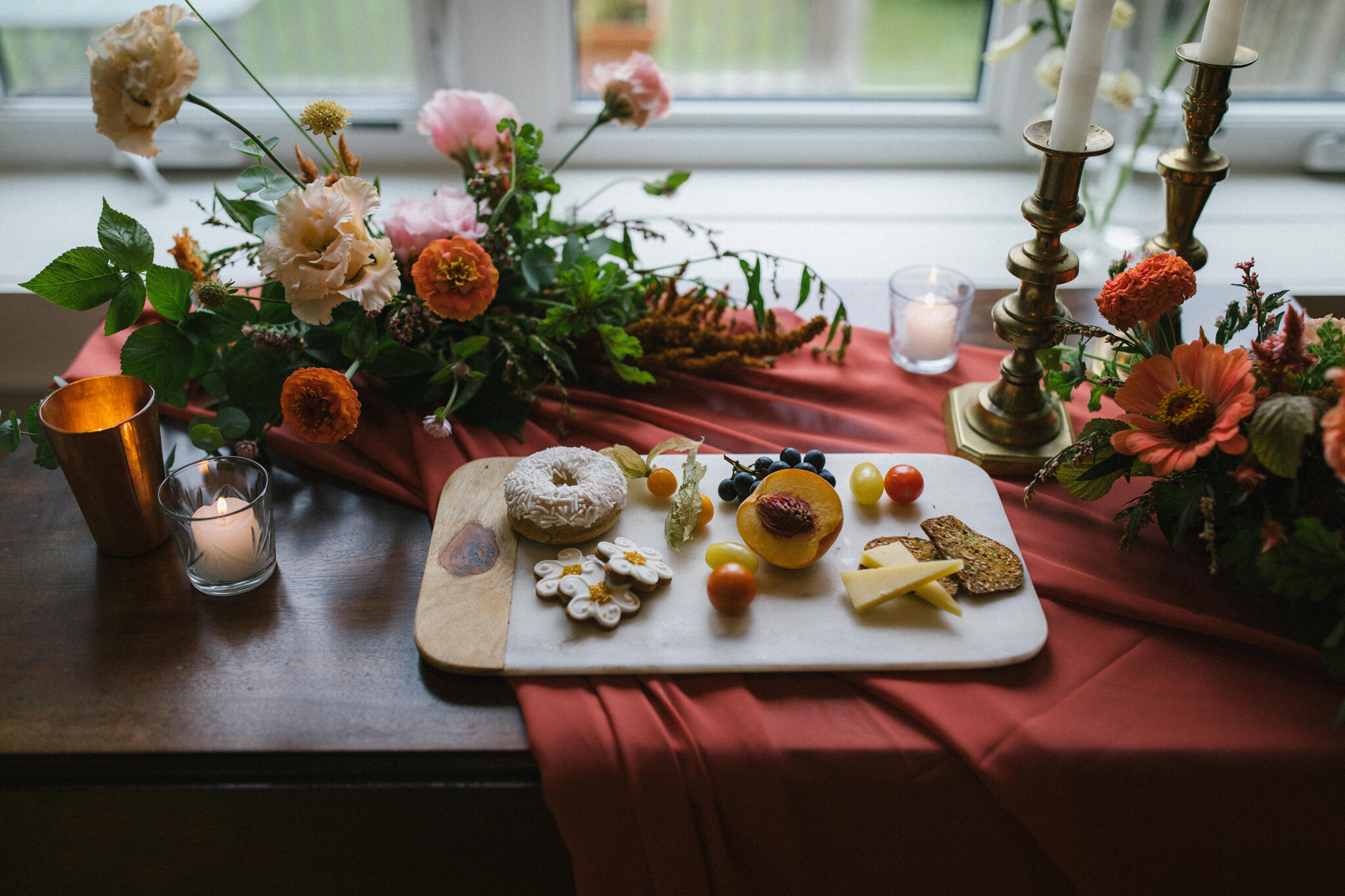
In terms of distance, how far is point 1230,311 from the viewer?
2.92 ft

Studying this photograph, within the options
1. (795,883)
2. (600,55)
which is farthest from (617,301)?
(600,55)

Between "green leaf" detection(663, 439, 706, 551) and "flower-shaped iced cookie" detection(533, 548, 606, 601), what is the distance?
8cm

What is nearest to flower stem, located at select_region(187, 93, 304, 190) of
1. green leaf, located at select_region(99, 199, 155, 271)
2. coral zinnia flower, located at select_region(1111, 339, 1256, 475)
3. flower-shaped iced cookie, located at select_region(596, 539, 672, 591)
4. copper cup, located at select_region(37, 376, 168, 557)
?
green leaf, located at select_region(99, 199, 155, 271)

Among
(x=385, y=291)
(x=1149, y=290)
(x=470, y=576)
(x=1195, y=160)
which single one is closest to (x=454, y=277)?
(x=385, y=291)

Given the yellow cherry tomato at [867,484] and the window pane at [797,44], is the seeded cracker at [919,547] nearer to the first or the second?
the yellow cherry tomato at [867,484]

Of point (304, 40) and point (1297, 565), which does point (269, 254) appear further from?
point (304, 40)

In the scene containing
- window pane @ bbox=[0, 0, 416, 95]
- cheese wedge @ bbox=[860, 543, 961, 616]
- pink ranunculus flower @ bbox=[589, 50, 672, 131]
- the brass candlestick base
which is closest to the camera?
cheese wedge @ bbox=[860, 543, 961, 616]

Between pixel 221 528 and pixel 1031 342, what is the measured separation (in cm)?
80

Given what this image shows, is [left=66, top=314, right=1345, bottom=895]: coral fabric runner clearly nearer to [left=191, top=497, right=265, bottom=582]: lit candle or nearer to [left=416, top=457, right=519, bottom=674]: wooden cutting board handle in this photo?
[left=416, top=457, right=519, bottom=674]: wooden cutting board handle

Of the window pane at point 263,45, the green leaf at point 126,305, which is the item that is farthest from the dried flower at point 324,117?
the window pane at point 263,45

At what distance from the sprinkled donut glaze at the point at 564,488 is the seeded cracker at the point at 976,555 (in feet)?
0.96

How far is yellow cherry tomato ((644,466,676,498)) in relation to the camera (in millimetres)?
987

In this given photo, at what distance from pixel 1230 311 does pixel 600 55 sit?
1215 millimetres

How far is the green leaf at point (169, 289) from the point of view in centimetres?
100
